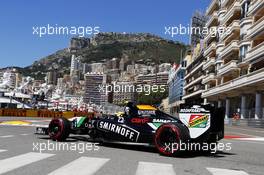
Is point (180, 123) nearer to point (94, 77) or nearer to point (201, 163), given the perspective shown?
point (201, 163)

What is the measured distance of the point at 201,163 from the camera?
964 centimetres

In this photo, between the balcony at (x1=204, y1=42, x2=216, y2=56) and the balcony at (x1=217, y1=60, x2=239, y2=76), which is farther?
the balcony at (x1=204, y1=42, x2=216, y2=56)

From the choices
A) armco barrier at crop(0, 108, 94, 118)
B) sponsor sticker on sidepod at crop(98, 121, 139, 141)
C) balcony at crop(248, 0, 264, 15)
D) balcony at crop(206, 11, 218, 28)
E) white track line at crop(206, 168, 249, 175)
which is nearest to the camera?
white track line at crop(206, 168, 249, 175)

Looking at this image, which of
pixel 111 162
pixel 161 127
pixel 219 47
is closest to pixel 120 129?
pixel 161 127

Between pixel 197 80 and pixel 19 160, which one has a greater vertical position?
pixel 197 80

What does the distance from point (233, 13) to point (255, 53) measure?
15427mm

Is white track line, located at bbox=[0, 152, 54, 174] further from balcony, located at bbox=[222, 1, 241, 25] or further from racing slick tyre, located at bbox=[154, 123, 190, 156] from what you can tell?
balcony, located at bbox=[222, 1, 241, 25]

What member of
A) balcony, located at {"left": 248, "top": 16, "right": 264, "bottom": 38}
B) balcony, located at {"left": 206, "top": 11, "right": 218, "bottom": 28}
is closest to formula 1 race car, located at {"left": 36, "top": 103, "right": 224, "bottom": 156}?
balcony, located at {"left": 248, "top": 16, "right": 264, "bottom": 38}

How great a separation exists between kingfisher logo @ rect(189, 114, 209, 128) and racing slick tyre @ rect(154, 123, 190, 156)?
1.07 feet

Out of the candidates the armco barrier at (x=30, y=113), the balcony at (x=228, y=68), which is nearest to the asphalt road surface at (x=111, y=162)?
the armco barrier at (x=30, y=113)

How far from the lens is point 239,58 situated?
55.2 metres

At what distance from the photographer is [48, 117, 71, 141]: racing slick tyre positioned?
525 inches

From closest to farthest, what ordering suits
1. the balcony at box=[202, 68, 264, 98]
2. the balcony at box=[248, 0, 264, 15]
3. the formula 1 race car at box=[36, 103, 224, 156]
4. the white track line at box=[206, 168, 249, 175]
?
1. the white track line at box=[206, 168, 249, 175]
2. the formula 1 race car at box=[36, 103, 224, 156]
3. the balcony at box=[202, 68, 264, 98]
4. the balcony at box=[248, 0, 264, 15]

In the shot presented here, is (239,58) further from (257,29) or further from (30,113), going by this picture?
(30,113)
